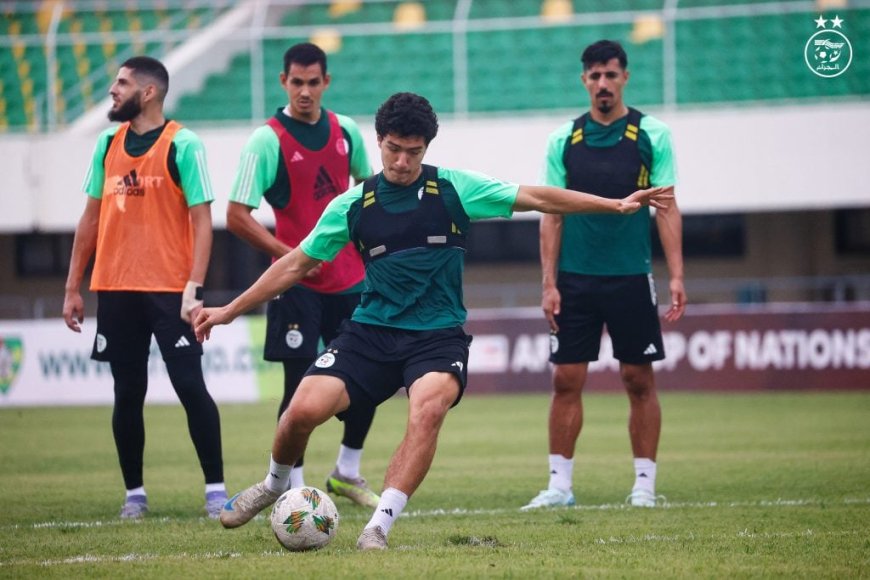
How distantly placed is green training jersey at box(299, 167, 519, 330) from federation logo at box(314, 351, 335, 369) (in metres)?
0.26

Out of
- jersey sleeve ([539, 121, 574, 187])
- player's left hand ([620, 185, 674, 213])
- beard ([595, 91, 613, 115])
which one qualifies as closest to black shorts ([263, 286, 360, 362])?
jersey sleeve ([539, 121, 574, 187])

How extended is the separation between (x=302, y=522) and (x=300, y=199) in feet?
8.18

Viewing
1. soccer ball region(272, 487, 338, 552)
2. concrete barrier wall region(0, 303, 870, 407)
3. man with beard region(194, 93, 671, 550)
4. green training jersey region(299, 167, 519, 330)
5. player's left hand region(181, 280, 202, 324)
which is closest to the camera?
soccer ball region(272, 487, 338, 552)

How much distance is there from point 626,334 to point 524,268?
15789mm

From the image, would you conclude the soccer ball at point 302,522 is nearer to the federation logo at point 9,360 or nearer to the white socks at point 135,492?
the white socks at point 135,492

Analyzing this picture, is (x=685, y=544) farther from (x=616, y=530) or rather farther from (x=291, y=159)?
(x=291, y=159)

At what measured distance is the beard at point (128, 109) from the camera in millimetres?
7562

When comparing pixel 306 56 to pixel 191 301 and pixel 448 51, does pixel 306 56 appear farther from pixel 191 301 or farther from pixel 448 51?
pixel 448 51

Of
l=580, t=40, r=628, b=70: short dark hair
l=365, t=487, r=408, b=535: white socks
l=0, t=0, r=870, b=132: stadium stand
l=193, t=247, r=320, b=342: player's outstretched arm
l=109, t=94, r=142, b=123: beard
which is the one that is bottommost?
l=365, t=487, r=408, b=535: white socks

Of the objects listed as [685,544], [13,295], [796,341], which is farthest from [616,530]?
[13,295]

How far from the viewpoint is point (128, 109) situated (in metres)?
7.57

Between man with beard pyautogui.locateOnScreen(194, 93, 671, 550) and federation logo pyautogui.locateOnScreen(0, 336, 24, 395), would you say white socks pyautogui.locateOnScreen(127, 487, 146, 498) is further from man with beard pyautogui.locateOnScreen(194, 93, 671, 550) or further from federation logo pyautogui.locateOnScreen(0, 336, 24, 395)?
federation logo pyautogui.locateOnScreen(0, 336, 24, 395)

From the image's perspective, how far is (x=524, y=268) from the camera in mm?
23750

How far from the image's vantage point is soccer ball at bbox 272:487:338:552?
19.7 ft
